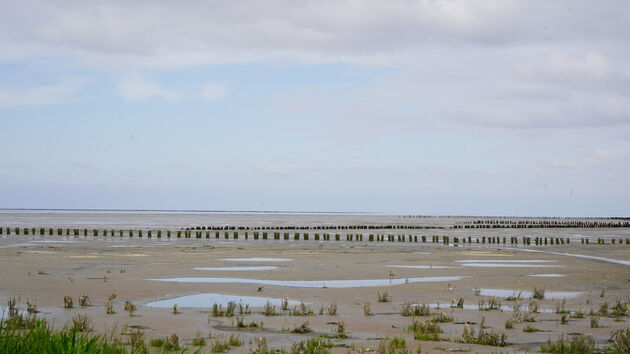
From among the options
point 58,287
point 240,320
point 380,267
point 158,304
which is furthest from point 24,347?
point 380,267

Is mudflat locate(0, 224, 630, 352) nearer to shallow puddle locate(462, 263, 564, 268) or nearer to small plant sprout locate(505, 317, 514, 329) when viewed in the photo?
shallow puddle locate(462, 263, 564, 268)

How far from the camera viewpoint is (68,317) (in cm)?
1454

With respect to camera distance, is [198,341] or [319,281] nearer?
[198,341]

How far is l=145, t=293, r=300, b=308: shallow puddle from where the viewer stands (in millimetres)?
17219

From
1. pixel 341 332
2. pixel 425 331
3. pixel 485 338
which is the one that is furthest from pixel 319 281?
pixel 485 338

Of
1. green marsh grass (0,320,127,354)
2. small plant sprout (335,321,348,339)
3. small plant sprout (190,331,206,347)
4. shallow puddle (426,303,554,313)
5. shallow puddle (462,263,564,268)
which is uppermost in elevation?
green marsh grass (0,320,127,354)

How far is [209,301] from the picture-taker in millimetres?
18078

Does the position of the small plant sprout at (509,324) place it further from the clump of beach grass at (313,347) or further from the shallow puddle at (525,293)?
the shallow puddle at (525,293)

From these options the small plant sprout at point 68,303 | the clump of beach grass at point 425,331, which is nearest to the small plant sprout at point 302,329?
the clump of beach grass at point 425,331

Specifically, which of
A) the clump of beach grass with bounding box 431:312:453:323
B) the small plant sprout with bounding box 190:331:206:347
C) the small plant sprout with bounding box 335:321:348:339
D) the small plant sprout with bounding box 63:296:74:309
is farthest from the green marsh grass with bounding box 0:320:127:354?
the clump of beach grass with bounding box 431:312:453:323

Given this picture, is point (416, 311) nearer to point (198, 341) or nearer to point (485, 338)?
point (485, 338)

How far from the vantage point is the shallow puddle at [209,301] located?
1722cm

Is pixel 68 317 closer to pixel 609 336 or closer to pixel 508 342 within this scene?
pixel 508 342

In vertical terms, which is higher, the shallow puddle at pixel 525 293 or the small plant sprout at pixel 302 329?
the small plant sprout at pixel 302 329
